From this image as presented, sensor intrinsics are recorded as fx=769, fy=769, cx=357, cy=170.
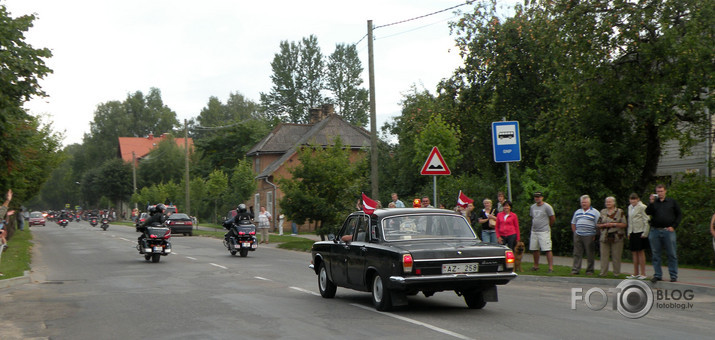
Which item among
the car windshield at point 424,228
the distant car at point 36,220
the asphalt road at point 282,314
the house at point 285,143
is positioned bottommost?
the asphalt road at point 282,314

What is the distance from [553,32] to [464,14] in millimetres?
9486

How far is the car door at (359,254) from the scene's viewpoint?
11.5 meters

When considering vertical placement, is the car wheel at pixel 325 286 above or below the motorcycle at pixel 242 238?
below

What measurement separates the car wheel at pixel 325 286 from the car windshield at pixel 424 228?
6.77 ft

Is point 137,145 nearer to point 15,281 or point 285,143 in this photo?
point 285,143

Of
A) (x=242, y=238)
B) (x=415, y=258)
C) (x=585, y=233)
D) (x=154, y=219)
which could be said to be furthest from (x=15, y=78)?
(x=585, y=233)

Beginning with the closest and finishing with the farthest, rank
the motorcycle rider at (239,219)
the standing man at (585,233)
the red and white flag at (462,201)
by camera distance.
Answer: the standing man at (585,233) → the red and white flag at (462,201) → the motorcycle rider at (239,219)

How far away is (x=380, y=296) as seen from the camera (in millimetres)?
10992

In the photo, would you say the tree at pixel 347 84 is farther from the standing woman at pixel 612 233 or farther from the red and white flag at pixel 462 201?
the standing woman at pixel 612 233

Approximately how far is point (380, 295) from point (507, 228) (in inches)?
297

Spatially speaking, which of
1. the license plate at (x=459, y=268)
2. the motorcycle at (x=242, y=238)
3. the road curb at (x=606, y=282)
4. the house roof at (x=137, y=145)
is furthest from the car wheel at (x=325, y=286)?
the house roof at (x=137, y=145)

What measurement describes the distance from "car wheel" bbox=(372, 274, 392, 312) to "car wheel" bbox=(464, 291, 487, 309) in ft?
4.29

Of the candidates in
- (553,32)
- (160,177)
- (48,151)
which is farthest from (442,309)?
(160,177)

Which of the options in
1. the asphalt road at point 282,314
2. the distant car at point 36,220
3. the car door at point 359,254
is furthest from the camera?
the distant car at point 36,220
